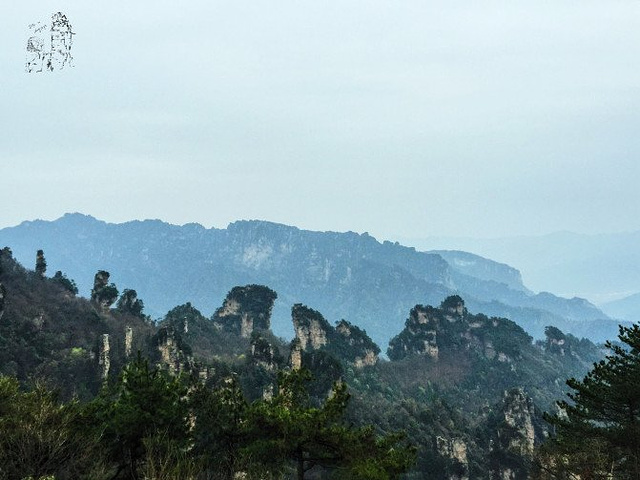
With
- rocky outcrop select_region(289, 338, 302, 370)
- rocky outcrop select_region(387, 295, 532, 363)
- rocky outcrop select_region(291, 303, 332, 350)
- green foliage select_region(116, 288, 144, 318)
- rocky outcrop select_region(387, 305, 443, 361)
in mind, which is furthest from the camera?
rocky outcrop select_region(387, 295, 532, 363)

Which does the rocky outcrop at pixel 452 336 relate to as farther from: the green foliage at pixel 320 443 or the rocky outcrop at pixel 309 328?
the green foliage at pixel 320 443

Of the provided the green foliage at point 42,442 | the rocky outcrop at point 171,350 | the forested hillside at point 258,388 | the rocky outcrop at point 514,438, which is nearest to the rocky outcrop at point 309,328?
the forested hillside at point 258,388

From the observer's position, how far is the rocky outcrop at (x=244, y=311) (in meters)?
126

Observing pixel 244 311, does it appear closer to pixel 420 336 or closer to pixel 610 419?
pixel 420 336

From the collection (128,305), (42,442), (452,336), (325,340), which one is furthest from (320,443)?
(452,336)

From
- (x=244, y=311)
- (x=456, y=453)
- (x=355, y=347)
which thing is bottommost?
(x=456, y=453)

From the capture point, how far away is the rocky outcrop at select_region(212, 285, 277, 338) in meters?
126

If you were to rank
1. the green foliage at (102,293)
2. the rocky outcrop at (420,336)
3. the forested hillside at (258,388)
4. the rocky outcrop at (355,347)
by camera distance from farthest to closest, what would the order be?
the rocky outcrop at (420,336)
the rocky outcrop at (355,347)
the green foliage at (102,293)
the forested hillside at (258,388)

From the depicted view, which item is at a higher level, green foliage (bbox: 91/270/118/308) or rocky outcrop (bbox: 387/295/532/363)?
green foliage (bbox: 91/270/118/308)

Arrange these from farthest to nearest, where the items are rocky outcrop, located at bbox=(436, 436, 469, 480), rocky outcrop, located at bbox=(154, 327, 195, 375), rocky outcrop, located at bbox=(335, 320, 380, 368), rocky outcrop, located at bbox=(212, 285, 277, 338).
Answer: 1. rocky outcrop, located at bbox=(212, 285, 277, 338)
2. rocky outcrop, located at bbox=(335, 320, 380, 368)
3. rocky outcrop, located at bbox=(154, 327, 195, 375)
4. rocky outcrop, located at bbox=(436, 436, 469, 480)

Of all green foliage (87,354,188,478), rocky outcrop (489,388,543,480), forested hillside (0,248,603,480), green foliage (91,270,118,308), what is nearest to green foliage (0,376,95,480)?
forested hillside (0,248,603,480)

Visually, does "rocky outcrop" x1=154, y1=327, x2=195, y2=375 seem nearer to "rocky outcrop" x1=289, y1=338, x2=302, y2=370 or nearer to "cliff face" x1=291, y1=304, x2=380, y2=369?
"rocky outcrop" x1=289, y1=338, x2=302, y2=370

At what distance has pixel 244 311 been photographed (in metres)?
126

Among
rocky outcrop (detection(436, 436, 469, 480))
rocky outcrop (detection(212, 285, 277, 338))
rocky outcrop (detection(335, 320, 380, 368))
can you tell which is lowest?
rocky outcrop (detection(436, 436, 469, 480))
